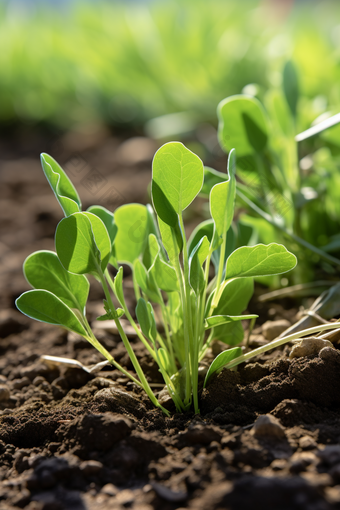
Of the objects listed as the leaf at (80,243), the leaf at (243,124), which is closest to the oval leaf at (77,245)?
the leaf at (80,243)

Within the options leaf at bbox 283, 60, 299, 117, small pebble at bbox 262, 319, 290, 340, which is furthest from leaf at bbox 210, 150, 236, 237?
leaf at bbox 283, 60, 299, 117

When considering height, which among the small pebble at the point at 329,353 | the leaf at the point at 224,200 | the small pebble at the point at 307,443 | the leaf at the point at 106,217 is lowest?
the small pebble at the point at 307,443

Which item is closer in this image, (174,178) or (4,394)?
(174,178)

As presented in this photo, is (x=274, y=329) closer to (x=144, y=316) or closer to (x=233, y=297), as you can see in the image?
(x=233, y=297)

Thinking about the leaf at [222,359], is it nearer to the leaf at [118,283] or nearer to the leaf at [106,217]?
the leaf at [118,283]

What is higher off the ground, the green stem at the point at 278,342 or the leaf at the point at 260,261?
the leaf at the point at 260,261

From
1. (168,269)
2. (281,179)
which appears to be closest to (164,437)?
(168,269)

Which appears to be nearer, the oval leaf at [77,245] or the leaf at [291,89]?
the oval leaf at [77,245]

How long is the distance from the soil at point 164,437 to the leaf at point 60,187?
1.11 ft

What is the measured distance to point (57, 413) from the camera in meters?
0.83

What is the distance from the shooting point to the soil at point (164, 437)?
597 mm

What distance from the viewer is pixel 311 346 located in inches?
33.5

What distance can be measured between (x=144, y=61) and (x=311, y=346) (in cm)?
249

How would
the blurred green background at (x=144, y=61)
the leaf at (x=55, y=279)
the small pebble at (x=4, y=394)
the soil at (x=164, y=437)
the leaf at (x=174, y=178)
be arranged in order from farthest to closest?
the blurred green background at (x=144, y=61), the small pebble at (x=4, y=394), the leaf at (x=55, y=279), the leaf at (x=174, y=178), the soil at (x=164, y=437)
